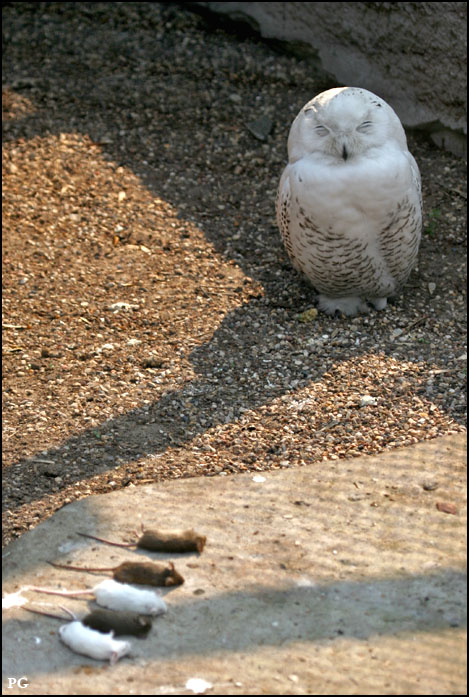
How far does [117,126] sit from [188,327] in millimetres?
2414

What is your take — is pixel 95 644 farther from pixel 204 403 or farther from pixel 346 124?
pixel 346 124

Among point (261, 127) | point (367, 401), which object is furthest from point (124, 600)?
point (261, 127)

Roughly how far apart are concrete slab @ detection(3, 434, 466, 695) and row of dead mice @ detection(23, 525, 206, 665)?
0.03 meters

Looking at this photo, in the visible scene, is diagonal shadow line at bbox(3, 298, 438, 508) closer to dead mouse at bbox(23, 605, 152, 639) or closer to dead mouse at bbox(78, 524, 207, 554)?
dead mouse at bbox(78, 524, 207, 554)

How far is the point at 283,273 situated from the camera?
503 cm

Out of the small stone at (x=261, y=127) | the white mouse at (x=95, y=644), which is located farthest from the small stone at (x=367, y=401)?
the small stone at (x=261, y=127)

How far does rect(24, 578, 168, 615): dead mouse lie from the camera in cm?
277

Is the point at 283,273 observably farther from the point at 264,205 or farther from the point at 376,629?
the point at 376,629

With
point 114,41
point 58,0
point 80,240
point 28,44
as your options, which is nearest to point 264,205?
point 80,240

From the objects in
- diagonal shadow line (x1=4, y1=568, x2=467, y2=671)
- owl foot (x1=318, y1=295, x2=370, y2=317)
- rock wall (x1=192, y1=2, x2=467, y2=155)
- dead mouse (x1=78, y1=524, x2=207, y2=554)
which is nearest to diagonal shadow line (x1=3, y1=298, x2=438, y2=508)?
owl foot (x1=318, y1=295, x2=370, y2=317)

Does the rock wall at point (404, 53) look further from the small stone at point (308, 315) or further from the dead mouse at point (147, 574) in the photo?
the dead mouse at point (147, 574)

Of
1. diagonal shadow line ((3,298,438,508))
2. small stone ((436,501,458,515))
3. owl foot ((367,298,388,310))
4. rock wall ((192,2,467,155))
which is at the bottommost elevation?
diagonal shadow line ((3,298,438,508))

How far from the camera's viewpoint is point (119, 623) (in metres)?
2.70

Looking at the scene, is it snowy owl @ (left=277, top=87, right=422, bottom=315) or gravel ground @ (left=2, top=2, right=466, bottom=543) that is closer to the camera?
gravel ground @ (left=2, top=2, right=466, bottom=543)
